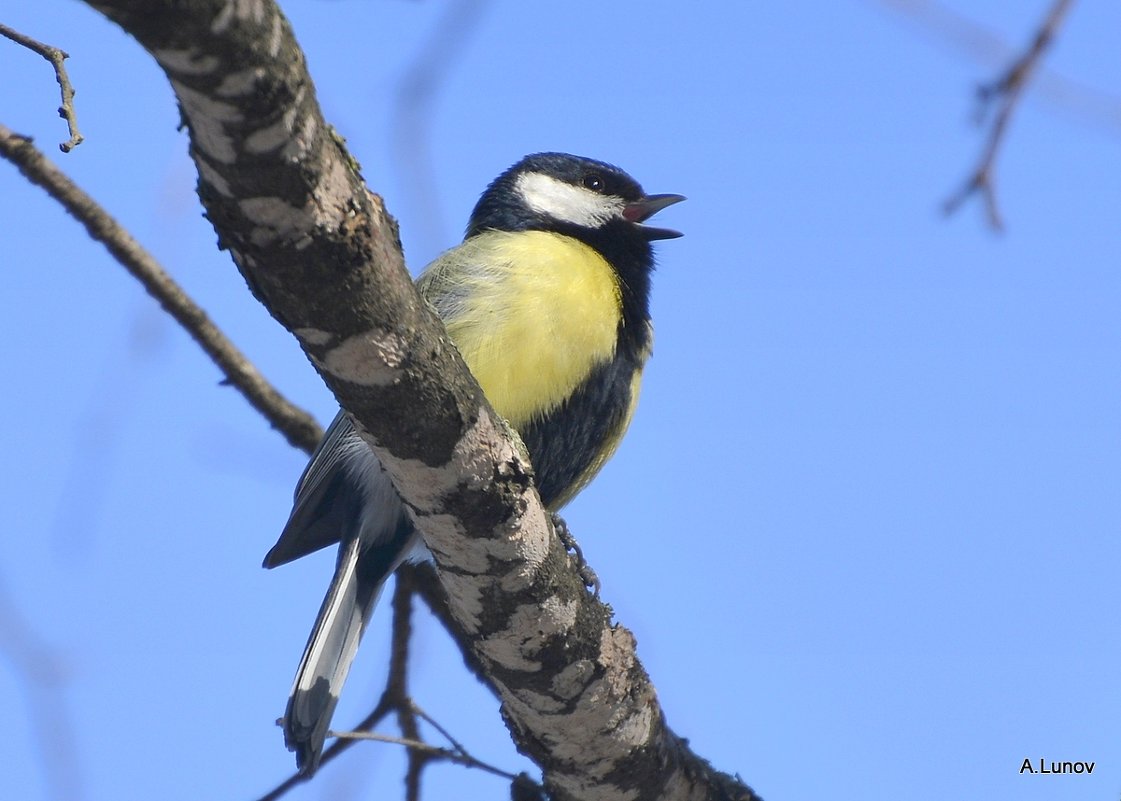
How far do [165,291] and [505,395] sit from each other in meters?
1.35

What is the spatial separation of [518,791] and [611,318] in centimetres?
138

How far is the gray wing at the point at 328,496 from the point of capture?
3570 millimetres

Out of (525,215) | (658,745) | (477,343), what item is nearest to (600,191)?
(525,215)

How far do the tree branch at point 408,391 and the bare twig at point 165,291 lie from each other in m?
1.83

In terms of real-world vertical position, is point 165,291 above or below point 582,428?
above

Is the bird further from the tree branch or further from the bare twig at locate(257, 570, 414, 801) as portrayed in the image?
the tree branch

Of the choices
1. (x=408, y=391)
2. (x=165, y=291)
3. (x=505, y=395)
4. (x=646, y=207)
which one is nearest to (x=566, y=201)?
(x=646, y=207)

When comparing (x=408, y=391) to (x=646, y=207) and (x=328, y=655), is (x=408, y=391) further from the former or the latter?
(x=646, y=207)

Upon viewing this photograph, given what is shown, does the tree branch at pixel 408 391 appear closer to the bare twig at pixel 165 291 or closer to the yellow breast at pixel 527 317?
the yellow breast at pixel 527 317

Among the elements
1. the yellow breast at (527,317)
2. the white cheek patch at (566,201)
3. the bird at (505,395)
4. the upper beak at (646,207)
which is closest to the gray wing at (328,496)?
A: the bird at (505,395)

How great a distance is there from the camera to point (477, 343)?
11.1ft

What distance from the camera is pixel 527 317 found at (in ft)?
11.2

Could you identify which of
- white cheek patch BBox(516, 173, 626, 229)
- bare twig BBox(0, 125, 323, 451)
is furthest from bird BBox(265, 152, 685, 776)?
bare twig BBox(0, 125, 323, 451)

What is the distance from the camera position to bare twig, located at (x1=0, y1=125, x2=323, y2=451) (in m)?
3.66
